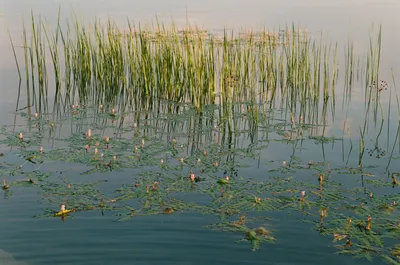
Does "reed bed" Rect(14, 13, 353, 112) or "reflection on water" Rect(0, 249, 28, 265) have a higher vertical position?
"reed bed" Rect(14, 13, 353, 112)

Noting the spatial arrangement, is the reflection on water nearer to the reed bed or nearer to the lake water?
the lake water

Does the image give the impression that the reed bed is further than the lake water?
Yes

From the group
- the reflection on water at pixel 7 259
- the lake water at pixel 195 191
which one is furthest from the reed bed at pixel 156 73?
the reflection on water at pixel 7 259

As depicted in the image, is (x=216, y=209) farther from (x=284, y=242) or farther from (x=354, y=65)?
(x=354, y=65)

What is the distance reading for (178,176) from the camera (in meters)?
5.72

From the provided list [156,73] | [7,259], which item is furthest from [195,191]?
[156,73]

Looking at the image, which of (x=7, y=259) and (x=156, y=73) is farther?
(x=156, y=73)

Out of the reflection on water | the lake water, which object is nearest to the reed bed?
the lake water

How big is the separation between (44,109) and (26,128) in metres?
1.54

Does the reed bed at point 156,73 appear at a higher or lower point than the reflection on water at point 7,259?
higher

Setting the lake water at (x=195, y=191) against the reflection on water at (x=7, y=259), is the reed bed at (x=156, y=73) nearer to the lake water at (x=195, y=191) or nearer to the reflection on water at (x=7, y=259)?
the lake water at (x=195, y=191)

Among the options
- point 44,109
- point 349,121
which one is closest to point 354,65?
point 349,121

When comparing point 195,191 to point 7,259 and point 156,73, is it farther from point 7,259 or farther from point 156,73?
point 156,73

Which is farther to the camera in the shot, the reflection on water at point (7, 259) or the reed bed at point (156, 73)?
the reed bed at point (156, 73)
